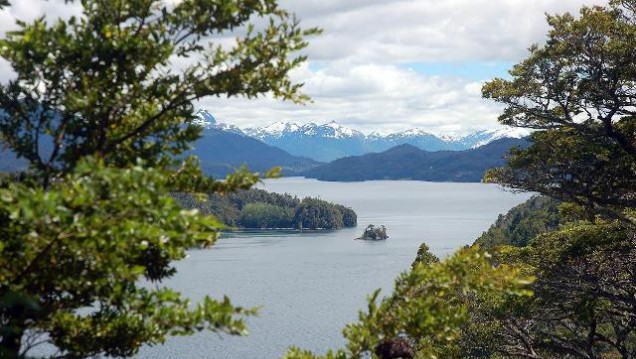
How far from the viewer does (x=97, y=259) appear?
5.86 metres

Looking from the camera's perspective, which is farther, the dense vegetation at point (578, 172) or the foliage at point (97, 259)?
the dense vegetation at point (578, 172)

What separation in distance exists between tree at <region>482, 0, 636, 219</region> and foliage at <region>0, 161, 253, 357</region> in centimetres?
1049

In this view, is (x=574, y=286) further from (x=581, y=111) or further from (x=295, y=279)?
(x=295, y=279)

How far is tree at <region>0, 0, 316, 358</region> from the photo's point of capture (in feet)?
19.0

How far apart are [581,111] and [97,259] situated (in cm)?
1263

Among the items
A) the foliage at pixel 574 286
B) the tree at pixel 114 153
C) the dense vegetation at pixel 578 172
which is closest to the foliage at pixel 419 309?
the tree at pixel 114 153

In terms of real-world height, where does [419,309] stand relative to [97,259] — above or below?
below

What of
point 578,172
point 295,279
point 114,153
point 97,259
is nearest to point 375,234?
point 295,279

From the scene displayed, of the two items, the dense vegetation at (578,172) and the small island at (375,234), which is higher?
the dense vegetation at (578,172)

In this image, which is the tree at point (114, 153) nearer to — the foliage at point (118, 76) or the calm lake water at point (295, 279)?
the foliage at point (118, 76)

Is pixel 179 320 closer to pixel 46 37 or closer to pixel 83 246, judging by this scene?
pixel 83 246

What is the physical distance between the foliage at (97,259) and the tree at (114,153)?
0.05 ft

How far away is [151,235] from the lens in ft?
17.9

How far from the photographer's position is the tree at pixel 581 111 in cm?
1466
